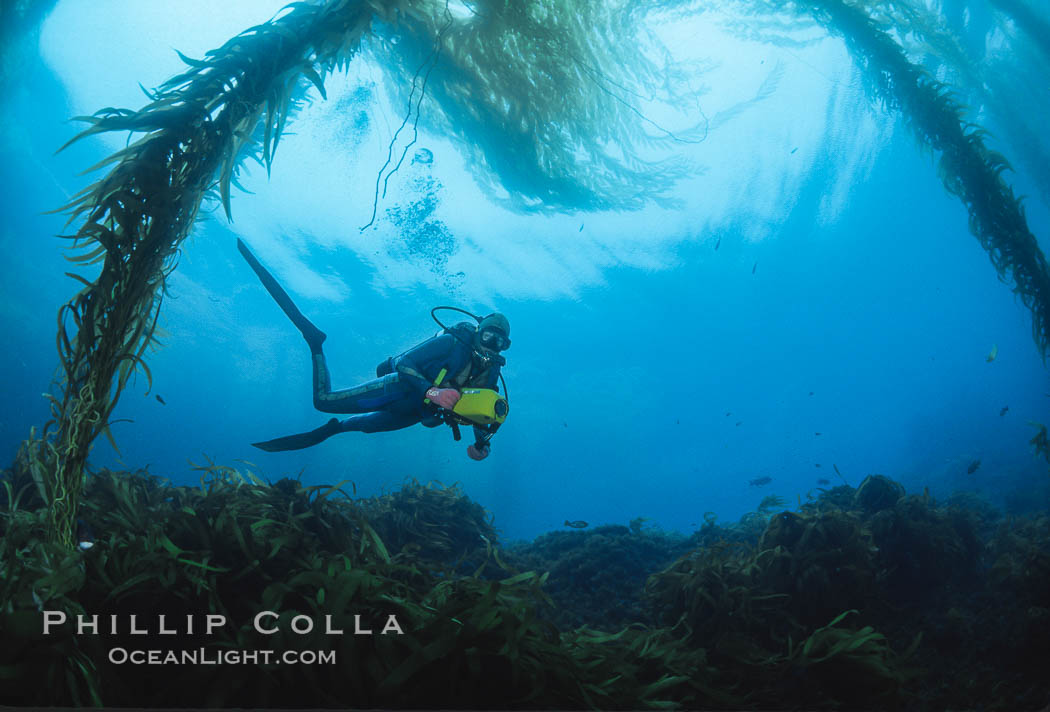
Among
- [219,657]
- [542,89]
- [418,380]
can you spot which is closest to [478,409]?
[418,380]

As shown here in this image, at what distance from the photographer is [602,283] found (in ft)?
87.1

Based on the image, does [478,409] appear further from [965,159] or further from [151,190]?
[965,159]

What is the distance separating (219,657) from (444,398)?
2.82 metres

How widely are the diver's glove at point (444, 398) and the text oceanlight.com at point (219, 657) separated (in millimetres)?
2749

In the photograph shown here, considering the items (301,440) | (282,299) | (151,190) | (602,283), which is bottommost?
(301,440)

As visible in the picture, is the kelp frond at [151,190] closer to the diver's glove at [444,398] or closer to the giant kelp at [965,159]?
the diver's glove at [444,398]

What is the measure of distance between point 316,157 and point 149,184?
16.6 meters

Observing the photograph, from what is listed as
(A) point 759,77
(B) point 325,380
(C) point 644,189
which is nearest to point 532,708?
(B) point 325,380

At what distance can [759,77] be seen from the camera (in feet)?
39.9

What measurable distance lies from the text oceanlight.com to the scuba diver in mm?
2936

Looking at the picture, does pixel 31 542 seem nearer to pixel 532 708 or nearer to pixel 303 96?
pixel 532 708

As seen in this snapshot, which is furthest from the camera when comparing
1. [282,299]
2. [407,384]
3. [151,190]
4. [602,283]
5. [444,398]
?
[602,283]

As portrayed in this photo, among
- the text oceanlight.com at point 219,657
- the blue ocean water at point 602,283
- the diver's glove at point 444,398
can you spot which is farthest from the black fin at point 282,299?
the text oceanlight.com at point 219,657

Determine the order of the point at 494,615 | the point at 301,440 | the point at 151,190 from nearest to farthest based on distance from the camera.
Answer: the point at 494,615
the point at 151,190
the point at 301,440
